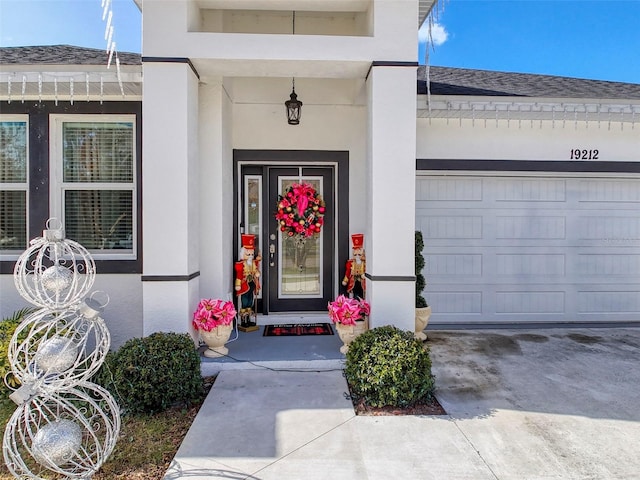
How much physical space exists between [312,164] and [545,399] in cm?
386

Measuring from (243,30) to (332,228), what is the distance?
114 inches

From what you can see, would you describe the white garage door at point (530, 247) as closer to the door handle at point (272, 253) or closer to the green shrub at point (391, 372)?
the door handle at point (272, 253)

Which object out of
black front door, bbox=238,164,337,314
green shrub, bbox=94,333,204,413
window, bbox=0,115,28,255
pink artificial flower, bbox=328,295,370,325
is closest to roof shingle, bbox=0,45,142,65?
window, bbox=0,115,28,255

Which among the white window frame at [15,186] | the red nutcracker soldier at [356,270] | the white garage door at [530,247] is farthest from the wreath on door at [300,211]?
→ the white window frame at [15,186]

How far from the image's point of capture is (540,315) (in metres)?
6.00

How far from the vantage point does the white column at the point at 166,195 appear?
399 cm

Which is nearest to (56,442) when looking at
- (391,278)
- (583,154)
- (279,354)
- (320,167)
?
(279,354)

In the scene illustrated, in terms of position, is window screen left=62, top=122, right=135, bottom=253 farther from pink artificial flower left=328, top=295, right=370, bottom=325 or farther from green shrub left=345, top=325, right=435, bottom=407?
green shrub left=345, top=325, right=435, bottom=407

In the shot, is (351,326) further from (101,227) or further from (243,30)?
(243,30)

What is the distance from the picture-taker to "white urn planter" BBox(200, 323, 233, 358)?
13.6 ft

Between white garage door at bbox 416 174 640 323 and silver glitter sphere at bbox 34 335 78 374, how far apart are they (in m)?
4.66

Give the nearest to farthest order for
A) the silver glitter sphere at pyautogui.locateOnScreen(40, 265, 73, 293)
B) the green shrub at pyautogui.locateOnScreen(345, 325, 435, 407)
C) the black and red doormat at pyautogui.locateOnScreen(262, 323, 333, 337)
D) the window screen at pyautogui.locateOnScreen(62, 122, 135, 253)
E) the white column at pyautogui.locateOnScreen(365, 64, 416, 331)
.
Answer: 1. the silver glitter sphere at pyautogui.locateOnScreen(40, 265, 73, 293)
2. the green shrub at pyautogui.locateOnScreen(345, 325, 435, 407)
3. the white column at pyautogui.locateOnScreen(365, 64, 416, 331)
4. the window screen at pyautogui.locateOnScreen(62, 122, 135, 253)
5. the black and red doormat at pyautogui.locateOnScreen(262, 323, 333, 337)

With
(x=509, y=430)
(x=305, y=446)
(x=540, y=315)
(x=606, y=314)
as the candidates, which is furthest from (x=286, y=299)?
(x=606, y=314)

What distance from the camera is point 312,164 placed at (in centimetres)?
565
